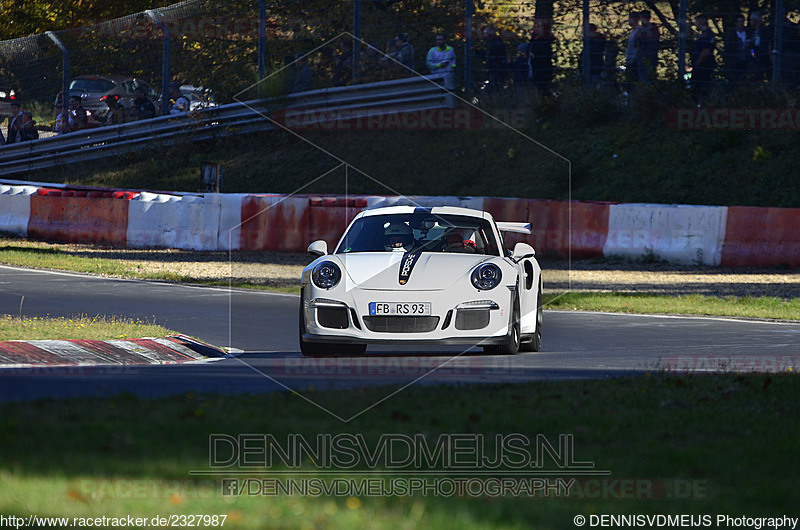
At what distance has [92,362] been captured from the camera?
30.4 ft

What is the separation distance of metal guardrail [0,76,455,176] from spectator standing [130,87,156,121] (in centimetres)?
37

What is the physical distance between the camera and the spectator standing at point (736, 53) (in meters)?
22.0

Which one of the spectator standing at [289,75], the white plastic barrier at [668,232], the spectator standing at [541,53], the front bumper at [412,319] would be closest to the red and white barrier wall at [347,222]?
the white plastic barrier at [668,232]

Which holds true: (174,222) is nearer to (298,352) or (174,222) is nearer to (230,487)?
(298,352)

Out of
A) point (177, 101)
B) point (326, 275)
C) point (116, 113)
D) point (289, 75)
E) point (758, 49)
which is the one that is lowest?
point (326, 275)

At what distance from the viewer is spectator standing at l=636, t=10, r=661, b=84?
2272 centimetres

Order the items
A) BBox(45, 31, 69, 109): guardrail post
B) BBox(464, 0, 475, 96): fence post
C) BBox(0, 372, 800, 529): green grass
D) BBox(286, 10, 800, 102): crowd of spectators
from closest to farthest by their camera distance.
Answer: BBox(0, 372, 800, 529): green grass → BBox(286, 10, 800, 102): crowd of spectators → BBox(464, 0, 475, 96): fence post → BBox(45, 31, 69, 109): guardrail post

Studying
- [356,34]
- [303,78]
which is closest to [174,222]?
[303,78]

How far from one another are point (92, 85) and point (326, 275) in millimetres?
21962

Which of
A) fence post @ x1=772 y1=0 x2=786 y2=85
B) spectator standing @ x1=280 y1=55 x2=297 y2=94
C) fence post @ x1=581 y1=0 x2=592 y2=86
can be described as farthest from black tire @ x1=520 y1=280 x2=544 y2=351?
spectator standing @ x1=280 y1=55 x2=297 y2=94

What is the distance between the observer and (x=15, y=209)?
76.2ft

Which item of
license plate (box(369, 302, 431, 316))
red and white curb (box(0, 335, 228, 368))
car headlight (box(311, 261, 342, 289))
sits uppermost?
car headlight (box(311, 261, 342, 289))

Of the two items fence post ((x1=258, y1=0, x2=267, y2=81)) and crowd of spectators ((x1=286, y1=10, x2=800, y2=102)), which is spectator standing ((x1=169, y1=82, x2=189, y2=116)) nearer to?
fence post ((x1=258, y1=0, x2=267, y2=81))

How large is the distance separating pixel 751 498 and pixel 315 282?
17.3ft
